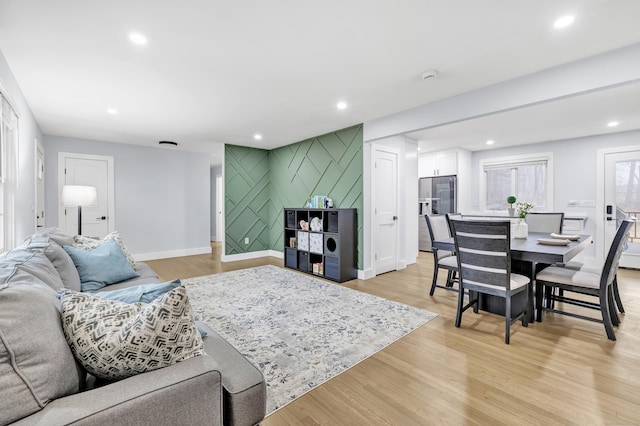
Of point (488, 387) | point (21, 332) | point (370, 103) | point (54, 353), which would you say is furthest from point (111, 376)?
point (370, 103)

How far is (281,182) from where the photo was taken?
634 centimetres

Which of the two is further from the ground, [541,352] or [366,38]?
[366,38]

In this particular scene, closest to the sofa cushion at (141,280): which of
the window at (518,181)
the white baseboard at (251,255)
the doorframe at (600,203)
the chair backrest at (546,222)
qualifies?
the white baseboard at (251,255)

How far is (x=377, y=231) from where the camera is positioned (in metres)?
4.71

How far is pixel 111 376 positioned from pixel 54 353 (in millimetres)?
188

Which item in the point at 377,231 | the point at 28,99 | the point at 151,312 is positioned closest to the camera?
the point at 151,312

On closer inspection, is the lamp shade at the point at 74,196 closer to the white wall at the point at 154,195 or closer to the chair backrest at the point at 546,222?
the white wall at the point at 154,195

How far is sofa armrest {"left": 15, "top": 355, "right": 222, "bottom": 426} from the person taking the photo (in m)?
A: 0.78

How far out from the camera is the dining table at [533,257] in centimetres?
240

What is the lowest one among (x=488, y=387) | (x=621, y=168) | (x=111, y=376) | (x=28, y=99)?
(x=488, y=387)

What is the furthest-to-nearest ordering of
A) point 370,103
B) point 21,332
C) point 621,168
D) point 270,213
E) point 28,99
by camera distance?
point 270,213 < point 621,168 < point 370,103 < point 28,99 < point 21,332

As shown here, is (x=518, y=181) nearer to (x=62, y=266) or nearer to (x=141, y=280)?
(x=141, y=280)

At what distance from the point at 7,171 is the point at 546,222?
6008 millimetres

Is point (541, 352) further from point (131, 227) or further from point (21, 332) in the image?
point (131, 227)
